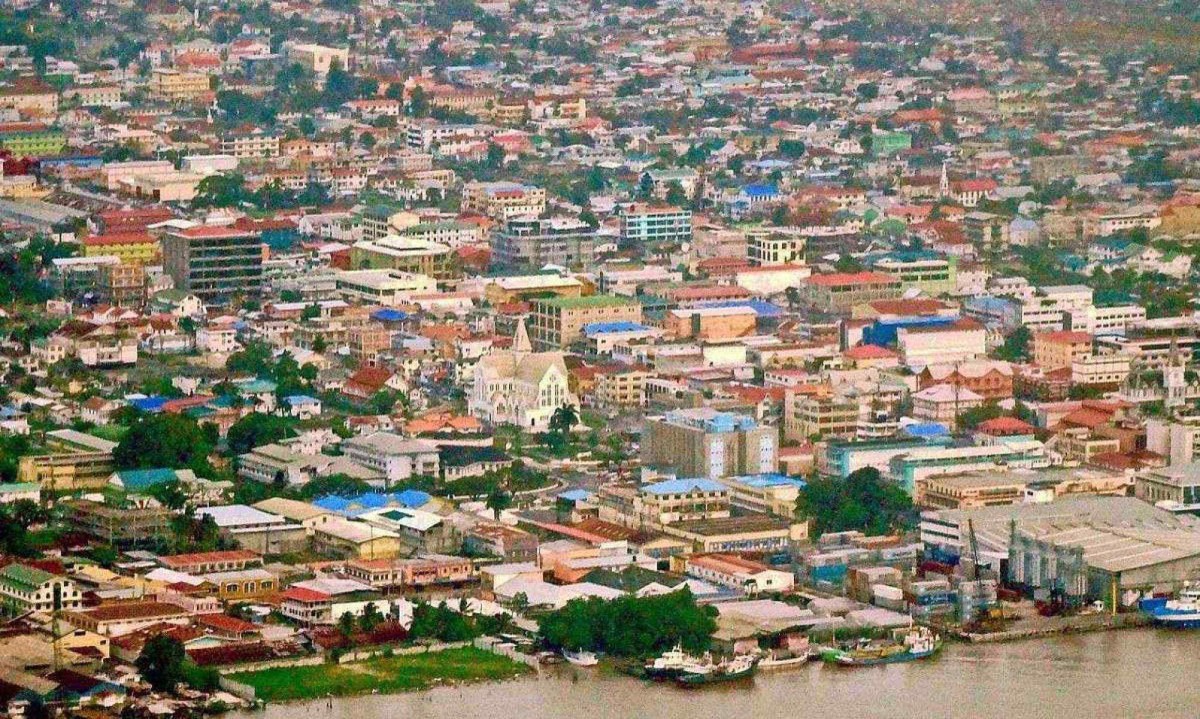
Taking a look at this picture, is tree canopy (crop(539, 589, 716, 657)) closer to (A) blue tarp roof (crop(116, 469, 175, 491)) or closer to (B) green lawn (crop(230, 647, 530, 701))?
(B) green lawn (crop(230, 647, 530, 701))

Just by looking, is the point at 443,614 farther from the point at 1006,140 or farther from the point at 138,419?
the point at 1006,140

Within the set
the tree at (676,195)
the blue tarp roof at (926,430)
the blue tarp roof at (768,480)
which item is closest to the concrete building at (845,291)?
the tree at (676,195)

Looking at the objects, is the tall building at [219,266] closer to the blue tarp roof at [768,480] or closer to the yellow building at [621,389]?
the yellow building at [621,389]

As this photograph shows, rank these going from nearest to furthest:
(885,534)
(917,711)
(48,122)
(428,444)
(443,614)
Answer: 1. (917,711)
2. (443,614)
3. (885,534)
4. (428,444)
5. (48,122)

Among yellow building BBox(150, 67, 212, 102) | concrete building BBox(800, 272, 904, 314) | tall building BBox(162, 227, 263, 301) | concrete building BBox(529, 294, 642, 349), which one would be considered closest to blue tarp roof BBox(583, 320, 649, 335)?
concrete building BBox(529, 294, 642, 349)

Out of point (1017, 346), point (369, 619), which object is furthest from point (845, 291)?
point (369, 619)

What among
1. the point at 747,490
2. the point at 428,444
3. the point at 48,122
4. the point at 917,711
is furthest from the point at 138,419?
the point at 48,122

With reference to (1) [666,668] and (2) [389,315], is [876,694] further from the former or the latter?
(2) [389,315]
